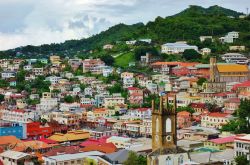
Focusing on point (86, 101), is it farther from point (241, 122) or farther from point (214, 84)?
point (241, 122)

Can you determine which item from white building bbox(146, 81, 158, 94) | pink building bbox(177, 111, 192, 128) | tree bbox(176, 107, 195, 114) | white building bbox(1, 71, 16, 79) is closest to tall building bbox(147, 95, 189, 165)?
pink building bbox(177, 111, 192, 128)

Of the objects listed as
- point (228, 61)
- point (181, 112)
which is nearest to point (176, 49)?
point (228, 61)

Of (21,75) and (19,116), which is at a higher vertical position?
(21,75)

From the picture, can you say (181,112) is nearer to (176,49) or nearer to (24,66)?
(176,49)

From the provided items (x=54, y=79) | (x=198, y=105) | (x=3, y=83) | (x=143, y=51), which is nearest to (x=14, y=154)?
(x=198, y=105)

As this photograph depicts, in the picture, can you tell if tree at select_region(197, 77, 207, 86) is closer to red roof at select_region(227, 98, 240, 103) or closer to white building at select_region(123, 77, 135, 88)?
white building at select_region(123, 77, 135, 88)

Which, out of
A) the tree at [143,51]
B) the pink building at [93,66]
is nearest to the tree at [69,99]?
the pink building at [93,66]

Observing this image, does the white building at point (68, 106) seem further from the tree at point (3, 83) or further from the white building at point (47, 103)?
the tree at point (3, 83)
